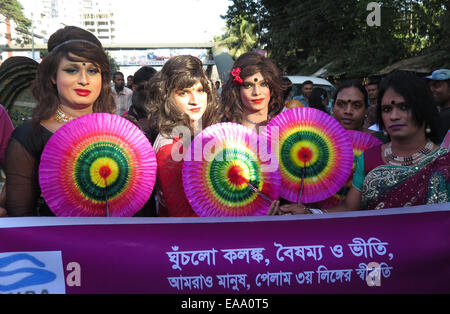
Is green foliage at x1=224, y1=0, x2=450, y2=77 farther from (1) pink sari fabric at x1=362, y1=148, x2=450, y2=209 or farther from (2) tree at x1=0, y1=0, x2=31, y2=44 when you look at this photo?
(2) tree at x1=0, y1=0, x2=31, y2=44

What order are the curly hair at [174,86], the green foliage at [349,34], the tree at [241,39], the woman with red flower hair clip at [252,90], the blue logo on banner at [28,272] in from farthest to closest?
1. the tree at [241,39]
2. the green foliage at [349,34]
3. the woman with red flower hair clip at [252,90]
4. the curly hair at [174,86]
5. the blue logo on banner at [28,272]

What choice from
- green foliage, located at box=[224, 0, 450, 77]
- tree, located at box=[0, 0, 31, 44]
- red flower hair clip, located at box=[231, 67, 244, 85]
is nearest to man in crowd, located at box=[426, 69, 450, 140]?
red flower hair clip, located at box=[231, 67, 244, 85]

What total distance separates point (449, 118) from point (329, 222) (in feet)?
9.55

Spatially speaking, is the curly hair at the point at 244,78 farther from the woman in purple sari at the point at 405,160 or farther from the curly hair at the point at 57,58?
the curly hair at the point at 57,58

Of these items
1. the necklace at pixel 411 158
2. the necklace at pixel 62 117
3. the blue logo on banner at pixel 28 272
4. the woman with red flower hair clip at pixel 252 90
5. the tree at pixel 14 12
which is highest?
the tree at pixel 14 12

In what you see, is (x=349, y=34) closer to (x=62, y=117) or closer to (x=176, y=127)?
(x=176, y=127)

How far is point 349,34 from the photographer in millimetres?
22734

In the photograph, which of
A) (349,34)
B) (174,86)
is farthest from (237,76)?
(349,34)

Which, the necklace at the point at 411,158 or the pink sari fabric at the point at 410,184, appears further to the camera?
the necklace at the point at 411,158

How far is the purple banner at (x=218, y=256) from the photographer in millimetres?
1800

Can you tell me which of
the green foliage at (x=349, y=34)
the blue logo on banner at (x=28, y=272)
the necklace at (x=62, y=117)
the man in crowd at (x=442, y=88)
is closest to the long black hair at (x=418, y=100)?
the necklace at (x=62, y=117)

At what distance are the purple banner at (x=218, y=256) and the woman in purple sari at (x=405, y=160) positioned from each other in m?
0.19
